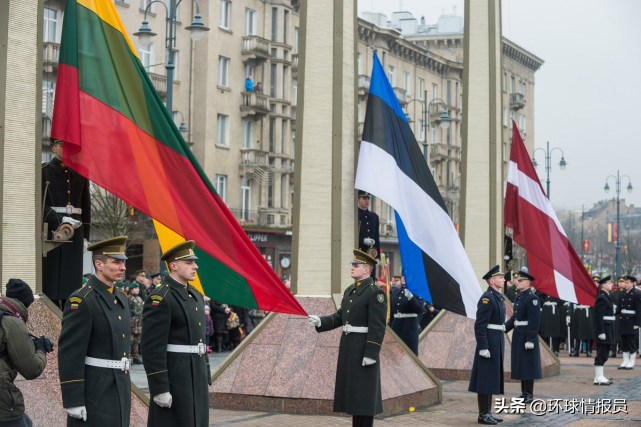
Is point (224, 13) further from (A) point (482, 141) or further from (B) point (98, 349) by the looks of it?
(B) point (98, 349)

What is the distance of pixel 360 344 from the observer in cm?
1011

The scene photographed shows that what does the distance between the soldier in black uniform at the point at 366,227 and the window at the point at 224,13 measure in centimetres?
3084

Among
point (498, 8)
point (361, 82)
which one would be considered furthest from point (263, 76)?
point (498, 8)

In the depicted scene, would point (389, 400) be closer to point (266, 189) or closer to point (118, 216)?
point (118, 216)

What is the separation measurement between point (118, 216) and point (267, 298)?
66.4 ft

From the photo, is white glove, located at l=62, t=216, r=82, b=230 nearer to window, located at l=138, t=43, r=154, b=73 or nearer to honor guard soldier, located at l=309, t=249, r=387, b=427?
honor guard soldier, located at l=309, t=249, r=387, b=427

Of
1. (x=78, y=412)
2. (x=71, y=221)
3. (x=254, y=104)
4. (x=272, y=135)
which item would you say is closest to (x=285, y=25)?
(x=254, y=104)

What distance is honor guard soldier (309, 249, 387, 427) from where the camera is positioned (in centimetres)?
995

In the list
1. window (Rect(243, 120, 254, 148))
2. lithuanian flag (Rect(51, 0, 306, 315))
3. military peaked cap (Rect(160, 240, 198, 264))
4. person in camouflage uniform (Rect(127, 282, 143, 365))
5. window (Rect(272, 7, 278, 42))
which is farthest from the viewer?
window (Rect(272, 7, 278, 42))

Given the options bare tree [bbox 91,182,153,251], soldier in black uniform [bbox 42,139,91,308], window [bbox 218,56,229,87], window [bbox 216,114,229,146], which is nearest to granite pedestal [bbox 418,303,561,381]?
soldier in black uniform [bbox 42,139,91,308]

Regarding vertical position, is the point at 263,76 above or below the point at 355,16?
above

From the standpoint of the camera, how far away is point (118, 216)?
28531 millimetres

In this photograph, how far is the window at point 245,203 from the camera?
4550cm

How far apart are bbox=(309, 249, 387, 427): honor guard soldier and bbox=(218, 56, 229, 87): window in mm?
35023
